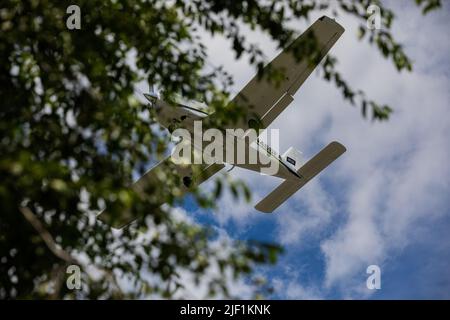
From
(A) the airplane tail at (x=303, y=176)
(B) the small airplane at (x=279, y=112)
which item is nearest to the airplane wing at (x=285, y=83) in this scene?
(B) the small airplane at (x=279, y=112)

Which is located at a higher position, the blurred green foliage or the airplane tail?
the airplane tail

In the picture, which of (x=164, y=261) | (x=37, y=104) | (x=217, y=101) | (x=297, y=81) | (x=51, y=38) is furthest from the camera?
(x=297, y=81)

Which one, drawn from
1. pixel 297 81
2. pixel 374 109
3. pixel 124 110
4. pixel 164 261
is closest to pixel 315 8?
pixel 374 109

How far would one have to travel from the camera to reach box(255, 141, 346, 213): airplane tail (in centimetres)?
1812

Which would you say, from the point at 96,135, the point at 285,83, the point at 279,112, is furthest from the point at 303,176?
the point at 96,135

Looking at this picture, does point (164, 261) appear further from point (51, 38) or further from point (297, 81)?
point (297, 81)

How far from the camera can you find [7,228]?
12.9ft

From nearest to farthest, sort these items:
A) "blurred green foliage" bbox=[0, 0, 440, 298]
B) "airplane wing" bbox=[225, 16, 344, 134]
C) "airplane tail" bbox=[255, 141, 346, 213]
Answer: "blurred green foliage" bbox=[0, 0, 440, 298] < "airplane wing" bbox=[225, 16, 344, 134] < "airplane tail" bbox=[255, 141, 346, 213]

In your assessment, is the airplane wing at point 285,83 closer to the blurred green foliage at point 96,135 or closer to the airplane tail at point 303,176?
the airplane tail at point 303,176

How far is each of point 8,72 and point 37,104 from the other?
1.17 feet

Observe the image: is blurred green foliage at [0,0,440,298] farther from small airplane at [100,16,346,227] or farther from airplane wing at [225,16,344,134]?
airplane wing at [225,16,344,134]

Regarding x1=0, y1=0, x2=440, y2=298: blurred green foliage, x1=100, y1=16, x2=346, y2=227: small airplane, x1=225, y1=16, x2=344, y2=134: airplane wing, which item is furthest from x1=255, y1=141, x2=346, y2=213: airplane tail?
x1=0, y1=0, x2=440, y2=298: blurred green foliage

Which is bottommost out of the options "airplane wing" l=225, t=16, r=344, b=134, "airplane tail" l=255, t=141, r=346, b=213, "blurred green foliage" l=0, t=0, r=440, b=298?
"blurred green foliage" l=0, t=0, r=440, b=298

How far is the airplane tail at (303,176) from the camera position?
714 inches
